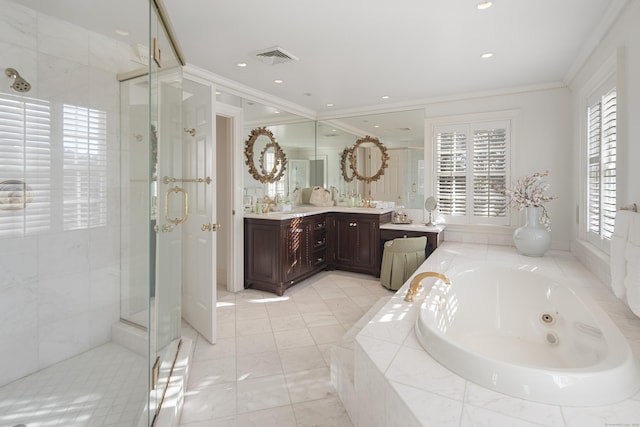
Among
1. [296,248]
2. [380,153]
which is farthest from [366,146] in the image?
[296,248]

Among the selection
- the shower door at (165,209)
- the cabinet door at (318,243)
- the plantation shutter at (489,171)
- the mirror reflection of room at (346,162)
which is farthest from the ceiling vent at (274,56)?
the plantation shutter at (489,171)

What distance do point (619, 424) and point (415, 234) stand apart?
3.19m

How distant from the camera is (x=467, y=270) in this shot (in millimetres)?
2898

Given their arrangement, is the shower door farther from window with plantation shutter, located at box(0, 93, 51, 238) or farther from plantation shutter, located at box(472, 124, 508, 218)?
plantation shutter, located at box(472, 124, 508, 218)

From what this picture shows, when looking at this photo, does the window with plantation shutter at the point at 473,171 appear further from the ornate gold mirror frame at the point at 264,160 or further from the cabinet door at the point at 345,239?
the ornate gold mirror frame at the point at 264,160

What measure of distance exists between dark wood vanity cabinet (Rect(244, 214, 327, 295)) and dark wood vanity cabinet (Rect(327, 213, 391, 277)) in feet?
1.74

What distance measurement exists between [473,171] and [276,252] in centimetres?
260

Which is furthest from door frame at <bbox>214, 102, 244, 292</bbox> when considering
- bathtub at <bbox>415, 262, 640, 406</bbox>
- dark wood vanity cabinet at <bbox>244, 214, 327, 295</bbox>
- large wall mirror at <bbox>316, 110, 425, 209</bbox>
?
bathtub at <bbox>415, 262, 640, 406</bbox>

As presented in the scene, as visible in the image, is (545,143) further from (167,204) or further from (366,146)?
(167,204)

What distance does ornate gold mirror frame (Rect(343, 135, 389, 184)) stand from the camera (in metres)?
5.04

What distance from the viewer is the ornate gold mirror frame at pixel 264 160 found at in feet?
13.7

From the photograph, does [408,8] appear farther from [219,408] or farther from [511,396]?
[219,408]

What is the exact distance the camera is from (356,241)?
469cm

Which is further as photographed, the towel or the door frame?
the door frame
